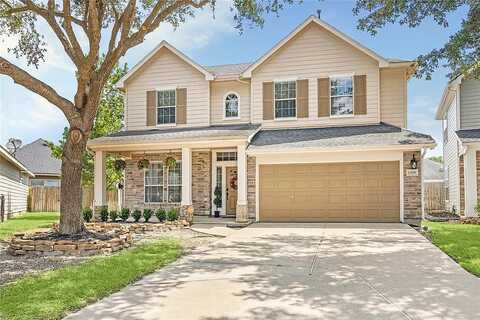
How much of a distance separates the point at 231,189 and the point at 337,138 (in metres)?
4.90

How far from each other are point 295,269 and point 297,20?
41.3 ft

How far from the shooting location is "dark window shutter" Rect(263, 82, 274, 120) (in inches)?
679

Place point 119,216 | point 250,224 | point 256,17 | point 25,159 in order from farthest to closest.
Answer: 1. point 25,159
2. point 119,216
3. point 250,224
4. point 256,17

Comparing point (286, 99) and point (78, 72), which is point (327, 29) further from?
point (78, 72)

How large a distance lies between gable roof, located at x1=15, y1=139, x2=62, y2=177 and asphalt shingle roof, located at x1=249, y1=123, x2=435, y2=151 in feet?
71.8

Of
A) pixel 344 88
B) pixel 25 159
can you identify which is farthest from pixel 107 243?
pixel 25 159

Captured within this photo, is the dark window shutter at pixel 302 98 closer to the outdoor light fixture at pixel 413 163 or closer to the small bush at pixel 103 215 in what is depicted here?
the outdoor light fixture at pixel 413 163

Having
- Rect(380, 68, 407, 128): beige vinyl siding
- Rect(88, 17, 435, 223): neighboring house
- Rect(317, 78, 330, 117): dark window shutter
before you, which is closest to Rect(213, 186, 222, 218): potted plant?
Rect(88, 17, 435, 223): neighboring house

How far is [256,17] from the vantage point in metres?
13.1

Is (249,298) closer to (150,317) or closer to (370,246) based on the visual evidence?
(150,317)

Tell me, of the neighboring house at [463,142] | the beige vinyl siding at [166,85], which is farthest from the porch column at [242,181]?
the neighboring house at [463,142]

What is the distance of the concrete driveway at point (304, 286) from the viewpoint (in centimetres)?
503

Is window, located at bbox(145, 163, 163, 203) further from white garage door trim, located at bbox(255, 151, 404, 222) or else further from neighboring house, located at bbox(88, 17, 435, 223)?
white garage door trim, located at bbox(255, 151, 404, 222)

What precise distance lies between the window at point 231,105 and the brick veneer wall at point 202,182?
1.85 meters
